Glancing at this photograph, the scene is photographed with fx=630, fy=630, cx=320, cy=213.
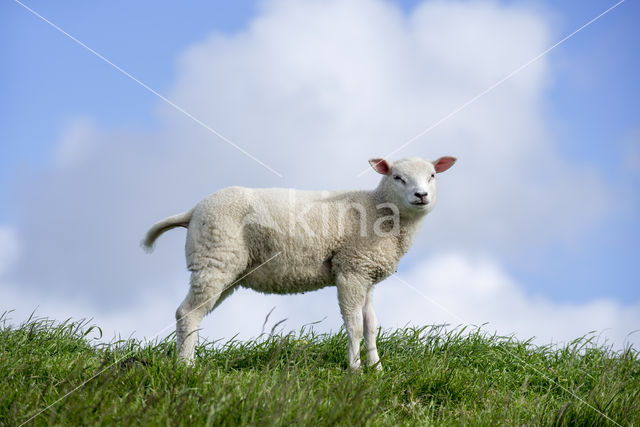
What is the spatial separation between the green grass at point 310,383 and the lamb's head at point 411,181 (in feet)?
5.22

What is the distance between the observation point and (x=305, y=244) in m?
6.57

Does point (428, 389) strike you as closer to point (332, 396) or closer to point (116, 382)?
point (332, 396)

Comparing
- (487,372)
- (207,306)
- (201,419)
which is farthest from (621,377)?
(201,419)

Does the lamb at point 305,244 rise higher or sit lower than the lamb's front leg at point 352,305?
higher

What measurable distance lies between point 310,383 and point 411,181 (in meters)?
2.58

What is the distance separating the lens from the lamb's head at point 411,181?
6402 millimetres

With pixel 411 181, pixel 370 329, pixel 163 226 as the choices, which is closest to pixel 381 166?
pixel 411 181

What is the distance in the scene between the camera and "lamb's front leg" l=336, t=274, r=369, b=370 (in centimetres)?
643

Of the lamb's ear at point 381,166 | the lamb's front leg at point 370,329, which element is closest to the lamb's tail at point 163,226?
the lamb's ear at point 381,166

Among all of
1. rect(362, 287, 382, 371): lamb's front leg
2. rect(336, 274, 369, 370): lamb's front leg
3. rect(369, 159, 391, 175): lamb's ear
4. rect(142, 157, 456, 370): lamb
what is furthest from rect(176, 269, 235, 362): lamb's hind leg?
rect(369, 159, 391, 175): lamb's ear

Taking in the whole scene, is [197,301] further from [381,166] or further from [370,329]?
[381,166]

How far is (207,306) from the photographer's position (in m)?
6.57

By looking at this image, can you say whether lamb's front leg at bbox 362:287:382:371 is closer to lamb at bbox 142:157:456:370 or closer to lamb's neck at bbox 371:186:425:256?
lamb at bbox 142:157:456:370

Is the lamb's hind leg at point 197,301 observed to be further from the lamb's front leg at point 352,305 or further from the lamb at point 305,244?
the lamb's front leg at point 352,305
